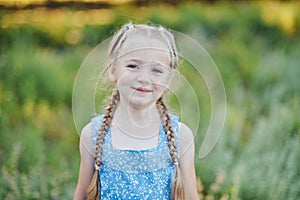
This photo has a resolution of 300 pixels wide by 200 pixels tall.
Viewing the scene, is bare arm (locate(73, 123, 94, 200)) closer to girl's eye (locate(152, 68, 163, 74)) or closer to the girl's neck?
the girl's neck

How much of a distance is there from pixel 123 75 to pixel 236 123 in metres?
1.96

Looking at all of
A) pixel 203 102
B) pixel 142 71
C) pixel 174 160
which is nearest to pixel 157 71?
pixel 142 71

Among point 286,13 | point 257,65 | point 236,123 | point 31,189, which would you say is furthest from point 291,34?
point 31,189

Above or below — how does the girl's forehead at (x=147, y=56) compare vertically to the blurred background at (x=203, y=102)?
above

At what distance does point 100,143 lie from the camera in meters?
2.22

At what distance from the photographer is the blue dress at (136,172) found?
220 cm

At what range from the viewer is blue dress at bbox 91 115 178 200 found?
7.23 ft

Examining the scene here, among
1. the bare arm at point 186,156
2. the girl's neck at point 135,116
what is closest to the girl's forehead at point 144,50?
the girl's neck at point 135,116

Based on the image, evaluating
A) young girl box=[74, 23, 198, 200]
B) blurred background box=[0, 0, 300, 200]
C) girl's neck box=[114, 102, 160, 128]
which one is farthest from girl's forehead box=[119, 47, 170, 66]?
blurred background box=[0, 0, 300, 200]

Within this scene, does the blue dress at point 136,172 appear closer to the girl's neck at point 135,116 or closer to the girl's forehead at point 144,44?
the girl's neck at point 135,116

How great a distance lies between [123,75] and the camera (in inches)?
83.7

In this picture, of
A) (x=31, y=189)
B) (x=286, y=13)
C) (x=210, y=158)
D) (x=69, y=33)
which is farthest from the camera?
(x=286, y=13)

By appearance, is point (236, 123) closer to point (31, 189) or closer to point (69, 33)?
point (31, 189)

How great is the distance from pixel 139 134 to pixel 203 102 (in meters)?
2.20
